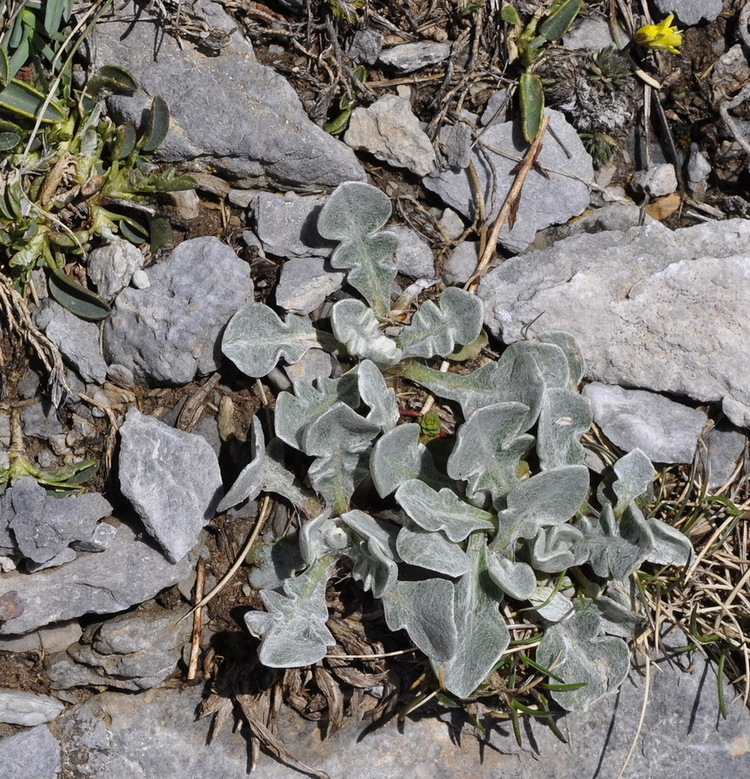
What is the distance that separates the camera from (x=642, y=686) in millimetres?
3174

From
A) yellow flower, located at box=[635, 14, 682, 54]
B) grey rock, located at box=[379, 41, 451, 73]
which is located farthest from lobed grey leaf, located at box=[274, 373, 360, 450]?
yellow flower, located at box=[635, 14, 682, 54]

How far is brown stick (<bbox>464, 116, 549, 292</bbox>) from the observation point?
322 cm

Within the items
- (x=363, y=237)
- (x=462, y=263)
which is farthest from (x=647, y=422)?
(x=363, y=237)

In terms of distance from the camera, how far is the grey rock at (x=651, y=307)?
3.10m

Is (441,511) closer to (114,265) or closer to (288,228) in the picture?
(288,228)

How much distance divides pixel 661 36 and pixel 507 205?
0.92m

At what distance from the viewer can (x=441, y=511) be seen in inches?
110

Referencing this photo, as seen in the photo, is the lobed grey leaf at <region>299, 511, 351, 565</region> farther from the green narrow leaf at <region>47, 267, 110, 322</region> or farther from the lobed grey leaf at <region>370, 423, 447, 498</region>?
the green narrow leaf at <region>47, 267, 110, 322</region>

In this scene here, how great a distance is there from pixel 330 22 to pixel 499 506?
2.00 metres

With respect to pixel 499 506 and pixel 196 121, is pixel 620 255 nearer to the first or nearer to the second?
pixel 499 506

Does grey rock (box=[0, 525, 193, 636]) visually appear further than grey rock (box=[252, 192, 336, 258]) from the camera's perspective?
No

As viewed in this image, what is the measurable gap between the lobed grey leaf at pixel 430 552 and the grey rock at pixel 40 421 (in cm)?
141

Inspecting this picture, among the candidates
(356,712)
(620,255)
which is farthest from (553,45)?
(356,712)

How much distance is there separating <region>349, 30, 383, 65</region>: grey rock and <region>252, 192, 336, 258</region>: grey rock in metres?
0.64
